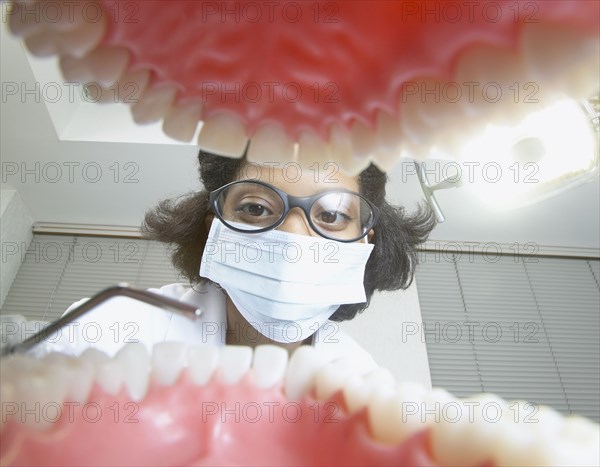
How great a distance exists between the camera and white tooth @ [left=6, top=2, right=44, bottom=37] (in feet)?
0.74

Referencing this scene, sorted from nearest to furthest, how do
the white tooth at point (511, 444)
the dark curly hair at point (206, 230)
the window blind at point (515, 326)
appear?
the white tooth at point (511, 444) → the dark curly hair at point (206, 230) → the window blind at point (515, 326)

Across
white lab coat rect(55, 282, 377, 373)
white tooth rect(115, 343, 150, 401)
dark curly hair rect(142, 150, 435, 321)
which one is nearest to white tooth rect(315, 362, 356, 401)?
white tooth rect(115, 343, 150, 401)

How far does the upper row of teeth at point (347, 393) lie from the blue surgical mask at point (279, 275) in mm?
419

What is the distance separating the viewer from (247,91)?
281 mm

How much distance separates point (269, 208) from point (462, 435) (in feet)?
1.85

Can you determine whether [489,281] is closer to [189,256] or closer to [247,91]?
[189,256]

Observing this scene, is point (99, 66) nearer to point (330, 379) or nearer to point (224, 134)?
point (224, 134)

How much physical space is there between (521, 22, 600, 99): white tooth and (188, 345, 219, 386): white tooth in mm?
250

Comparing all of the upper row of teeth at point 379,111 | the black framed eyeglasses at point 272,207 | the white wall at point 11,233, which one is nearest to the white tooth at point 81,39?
the upper row of teeth at point 379,111

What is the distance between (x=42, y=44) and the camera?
0.78 feet

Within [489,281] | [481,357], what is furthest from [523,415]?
[489,281]

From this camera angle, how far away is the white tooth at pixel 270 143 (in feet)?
0.96

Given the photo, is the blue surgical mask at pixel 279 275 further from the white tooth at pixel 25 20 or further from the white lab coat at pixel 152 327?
the white tooth at pixel 25 20

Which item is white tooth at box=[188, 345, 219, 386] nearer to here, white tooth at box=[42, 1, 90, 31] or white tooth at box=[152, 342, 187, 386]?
white tooth at box=[152, 342, 187, 386]
